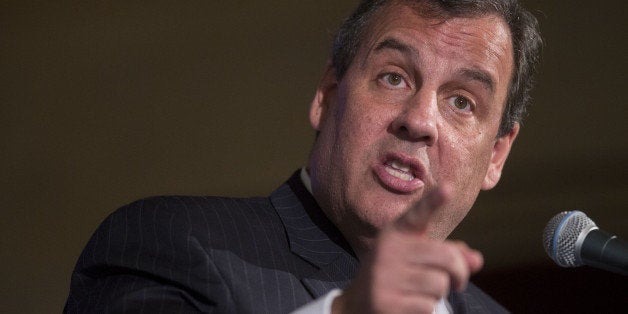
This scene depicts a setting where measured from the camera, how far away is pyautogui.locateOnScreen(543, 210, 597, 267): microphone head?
167cm

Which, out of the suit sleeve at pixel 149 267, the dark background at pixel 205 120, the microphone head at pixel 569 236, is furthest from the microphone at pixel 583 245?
the dark background at pixel 205 120

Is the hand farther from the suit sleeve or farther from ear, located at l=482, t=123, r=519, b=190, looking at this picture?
ear, located at l=482, t=123, r=519, b=190

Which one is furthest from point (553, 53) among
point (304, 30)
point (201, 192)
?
point (201, 192)

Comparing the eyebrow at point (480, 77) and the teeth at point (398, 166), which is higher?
the eyebrow at point (480, 77)

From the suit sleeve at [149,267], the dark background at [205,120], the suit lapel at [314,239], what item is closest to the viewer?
the suit sleeve at [149,267]

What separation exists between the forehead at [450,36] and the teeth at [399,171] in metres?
0.24

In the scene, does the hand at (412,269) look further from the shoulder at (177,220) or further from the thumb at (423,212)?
the shoulder at (177,220)

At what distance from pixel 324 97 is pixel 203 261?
64 centimetres

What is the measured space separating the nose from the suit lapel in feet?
0.78

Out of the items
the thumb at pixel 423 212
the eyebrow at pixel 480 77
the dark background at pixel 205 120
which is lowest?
the dark background at pixel 205 120

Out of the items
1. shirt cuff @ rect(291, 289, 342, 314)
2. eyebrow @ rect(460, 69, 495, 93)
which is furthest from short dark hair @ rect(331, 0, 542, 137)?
shirt cuff @ rect(291, 289, 342, 314)

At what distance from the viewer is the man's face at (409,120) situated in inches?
72.6

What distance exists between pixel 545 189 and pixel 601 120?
0.28 m

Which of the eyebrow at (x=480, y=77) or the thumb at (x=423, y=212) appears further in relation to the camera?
the eyebrow at (x=480, y=77)
